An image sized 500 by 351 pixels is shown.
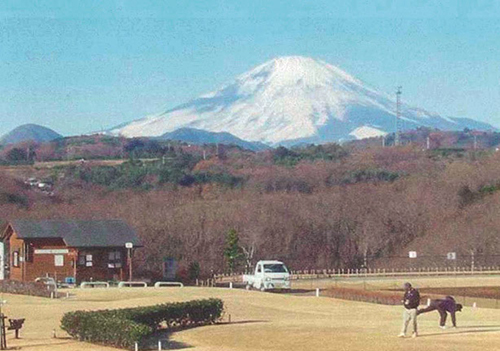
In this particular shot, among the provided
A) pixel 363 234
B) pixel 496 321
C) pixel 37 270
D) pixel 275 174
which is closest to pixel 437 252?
pixel 363 234

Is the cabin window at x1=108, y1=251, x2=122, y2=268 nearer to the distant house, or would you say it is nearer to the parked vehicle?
the distant house

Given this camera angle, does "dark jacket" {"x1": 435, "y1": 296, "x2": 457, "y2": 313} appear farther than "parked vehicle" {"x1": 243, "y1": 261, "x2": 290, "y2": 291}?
No

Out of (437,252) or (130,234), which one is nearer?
(130,234)

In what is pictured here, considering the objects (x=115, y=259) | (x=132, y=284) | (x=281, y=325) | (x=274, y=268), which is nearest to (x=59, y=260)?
(x=115, y=259)

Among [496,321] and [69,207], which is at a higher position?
[69,207]

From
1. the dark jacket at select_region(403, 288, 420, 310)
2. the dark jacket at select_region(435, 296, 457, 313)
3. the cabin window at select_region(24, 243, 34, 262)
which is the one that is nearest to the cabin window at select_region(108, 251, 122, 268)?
the cabin window at select_region(24, 243, 34, 262)

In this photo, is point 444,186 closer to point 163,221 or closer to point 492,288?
point 163,221
